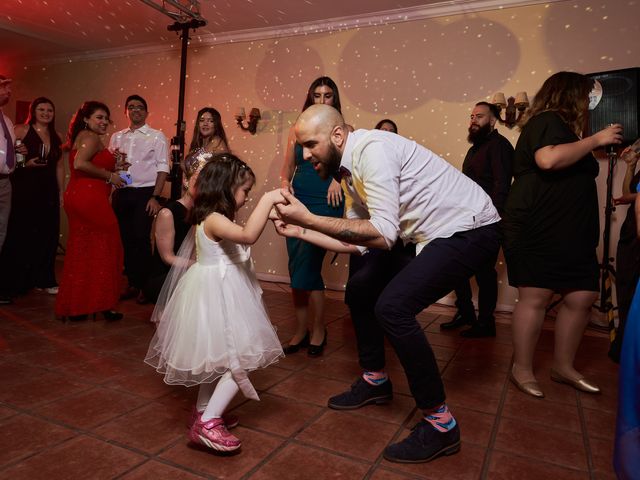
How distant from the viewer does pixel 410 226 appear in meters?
1.68

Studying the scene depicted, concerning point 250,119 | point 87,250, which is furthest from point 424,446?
point 250,119

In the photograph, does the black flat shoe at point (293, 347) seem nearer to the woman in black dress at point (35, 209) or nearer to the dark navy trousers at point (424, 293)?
the dark navy trousers at point (424, 293)

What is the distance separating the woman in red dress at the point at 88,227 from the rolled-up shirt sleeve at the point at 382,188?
2264 millimetres

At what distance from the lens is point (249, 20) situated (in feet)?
15.3

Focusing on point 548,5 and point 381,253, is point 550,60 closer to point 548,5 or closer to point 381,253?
point 548,5

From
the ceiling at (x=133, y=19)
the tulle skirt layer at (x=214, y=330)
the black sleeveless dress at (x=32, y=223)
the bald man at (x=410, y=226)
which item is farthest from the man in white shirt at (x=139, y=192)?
the bald man at (x=410, y=226)

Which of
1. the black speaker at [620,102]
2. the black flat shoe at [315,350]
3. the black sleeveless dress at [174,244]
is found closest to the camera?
the black sleeveless dress at [174,244]

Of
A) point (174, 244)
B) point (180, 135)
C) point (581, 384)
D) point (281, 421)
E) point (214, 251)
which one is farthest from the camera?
point (180, 135)

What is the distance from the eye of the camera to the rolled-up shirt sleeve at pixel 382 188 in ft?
4.81

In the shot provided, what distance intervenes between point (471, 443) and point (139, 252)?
2997mm

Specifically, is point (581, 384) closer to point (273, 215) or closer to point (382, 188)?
point (382, 188)

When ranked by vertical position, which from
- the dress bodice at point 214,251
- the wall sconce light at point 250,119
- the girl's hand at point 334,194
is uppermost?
the wall sconce light at point 250,119

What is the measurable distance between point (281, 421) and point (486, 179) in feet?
7.08

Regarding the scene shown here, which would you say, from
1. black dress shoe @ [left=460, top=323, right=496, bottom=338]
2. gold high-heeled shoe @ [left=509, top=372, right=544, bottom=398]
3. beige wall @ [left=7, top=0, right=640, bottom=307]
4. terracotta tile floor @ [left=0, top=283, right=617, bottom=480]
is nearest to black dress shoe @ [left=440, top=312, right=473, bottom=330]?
black dress shoe @ [left=460, top=323, right=496, bottom=338]
